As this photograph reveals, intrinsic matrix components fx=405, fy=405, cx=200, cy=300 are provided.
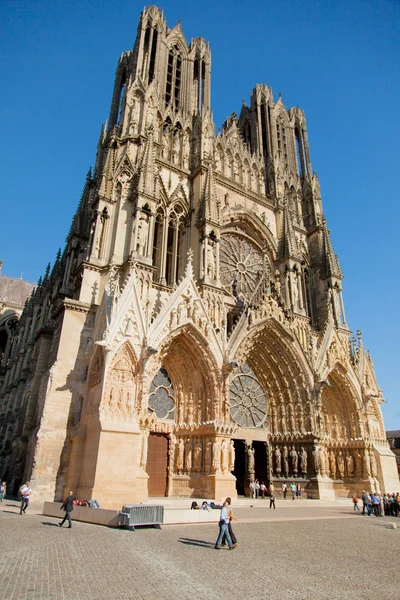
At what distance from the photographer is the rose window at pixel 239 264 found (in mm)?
22438

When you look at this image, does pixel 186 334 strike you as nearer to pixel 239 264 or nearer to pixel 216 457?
pixel 216 457

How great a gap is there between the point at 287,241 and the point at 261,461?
12.3 metres

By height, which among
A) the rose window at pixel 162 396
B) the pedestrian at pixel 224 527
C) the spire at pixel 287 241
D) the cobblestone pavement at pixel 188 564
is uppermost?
the spire at pixel 287 241

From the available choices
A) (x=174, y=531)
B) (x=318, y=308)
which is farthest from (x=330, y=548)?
(x=318, y=308)

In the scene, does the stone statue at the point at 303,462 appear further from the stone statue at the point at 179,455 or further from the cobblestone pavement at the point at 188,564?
the cobblestone pavement at the point at 188,564

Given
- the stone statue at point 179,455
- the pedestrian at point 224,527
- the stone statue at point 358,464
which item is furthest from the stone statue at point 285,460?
the pedestrian at point 224,527

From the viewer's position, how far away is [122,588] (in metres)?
4.72

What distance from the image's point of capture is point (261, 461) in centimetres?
1927

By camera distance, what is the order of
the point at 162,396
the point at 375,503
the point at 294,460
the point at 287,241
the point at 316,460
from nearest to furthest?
the point at 375,503 → the point at 162,396 → the point at 316,460 → the point at 294,460 → the point at 287,241

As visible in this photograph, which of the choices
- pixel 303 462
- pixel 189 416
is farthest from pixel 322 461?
pixel 189 416

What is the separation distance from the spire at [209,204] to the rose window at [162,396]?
788cm

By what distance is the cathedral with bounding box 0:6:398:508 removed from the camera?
46.1ft

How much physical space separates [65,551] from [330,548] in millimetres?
4806

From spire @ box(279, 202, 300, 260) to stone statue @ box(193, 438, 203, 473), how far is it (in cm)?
1219
